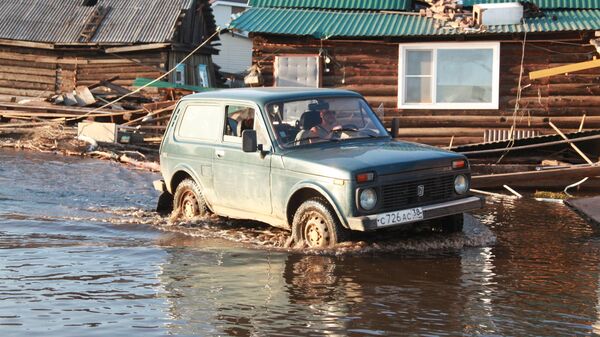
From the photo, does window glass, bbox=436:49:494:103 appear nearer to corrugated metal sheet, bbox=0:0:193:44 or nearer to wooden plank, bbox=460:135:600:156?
wooden plank, bbox=460:135:600:156

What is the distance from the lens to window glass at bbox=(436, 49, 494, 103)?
56.6 feet

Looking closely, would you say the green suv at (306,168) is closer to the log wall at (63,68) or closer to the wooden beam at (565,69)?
the wooden beam at (565,69)

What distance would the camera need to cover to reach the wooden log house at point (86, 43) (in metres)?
30.7

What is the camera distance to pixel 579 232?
1067cm

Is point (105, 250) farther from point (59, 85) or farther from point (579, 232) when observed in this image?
point (59, 85)

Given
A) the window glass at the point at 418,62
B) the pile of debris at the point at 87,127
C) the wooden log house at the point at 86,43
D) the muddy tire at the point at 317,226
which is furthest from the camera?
the wooden log house at the point at 86,43

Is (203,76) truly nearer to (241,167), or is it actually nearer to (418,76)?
(418,76)

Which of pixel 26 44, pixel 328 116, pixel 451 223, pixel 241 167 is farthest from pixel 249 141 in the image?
pixel 26 44

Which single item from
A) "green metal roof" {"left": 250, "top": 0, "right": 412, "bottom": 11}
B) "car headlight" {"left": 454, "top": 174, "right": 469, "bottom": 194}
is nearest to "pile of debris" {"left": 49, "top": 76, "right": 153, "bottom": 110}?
"green metal roof" {"left": 250, "top": 0, "right": 412, "bottom": 11}

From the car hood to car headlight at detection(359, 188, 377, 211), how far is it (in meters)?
0.19

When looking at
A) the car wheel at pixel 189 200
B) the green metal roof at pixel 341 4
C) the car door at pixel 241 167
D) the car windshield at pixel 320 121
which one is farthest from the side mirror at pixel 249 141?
the green metal roof at pixel 341 4

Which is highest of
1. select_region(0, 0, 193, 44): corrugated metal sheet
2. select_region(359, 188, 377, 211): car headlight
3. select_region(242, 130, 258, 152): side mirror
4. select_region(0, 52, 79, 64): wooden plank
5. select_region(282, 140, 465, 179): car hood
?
select_region(0, 0, 193, 44): corrugated metal sheet

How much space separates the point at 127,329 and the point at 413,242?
3.81m

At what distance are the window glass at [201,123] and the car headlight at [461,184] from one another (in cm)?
283
